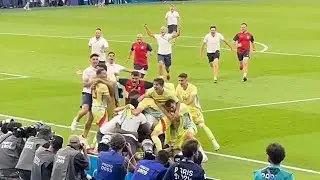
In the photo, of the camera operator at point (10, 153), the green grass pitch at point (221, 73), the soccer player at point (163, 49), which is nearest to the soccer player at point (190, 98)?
the green grass pitch at point (221, 73)

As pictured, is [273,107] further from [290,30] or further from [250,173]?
[290,30]

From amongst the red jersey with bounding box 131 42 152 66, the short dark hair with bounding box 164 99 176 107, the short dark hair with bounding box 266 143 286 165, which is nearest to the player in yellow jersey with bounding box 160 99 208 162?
the short dark hair with bounding box 164 99 176 107

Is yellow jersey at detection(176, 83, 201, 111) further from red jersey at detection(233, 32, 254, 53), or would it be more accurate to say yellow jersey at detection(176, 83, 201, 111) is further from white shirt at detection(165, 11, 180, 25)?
white shirt at detection(165, 11, 180, 25)

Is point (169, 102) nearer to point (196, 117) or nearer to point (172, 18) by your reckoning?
point (196, 117)

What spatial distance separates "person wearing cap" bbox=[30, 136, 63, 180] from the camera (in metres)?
15.3

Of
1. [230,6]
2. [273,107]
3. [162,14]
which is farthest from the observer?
[230,6]

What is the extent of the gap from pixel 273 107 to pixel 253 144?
566 centimetres

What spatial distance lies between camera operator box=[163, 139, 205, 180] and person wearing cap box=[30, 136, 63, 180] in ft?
8.27

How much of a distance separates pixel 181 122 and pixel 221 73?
54.2 ft

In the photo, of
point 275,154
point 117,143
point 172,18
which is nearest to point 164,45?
point 172,18

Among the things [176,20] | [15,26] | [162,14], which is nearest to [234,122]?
[176,20]

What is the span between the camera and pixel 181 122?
20172 millimetres

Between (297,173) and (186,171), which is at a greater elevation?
(186,171)

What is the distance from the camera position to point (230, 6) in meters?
76.4
